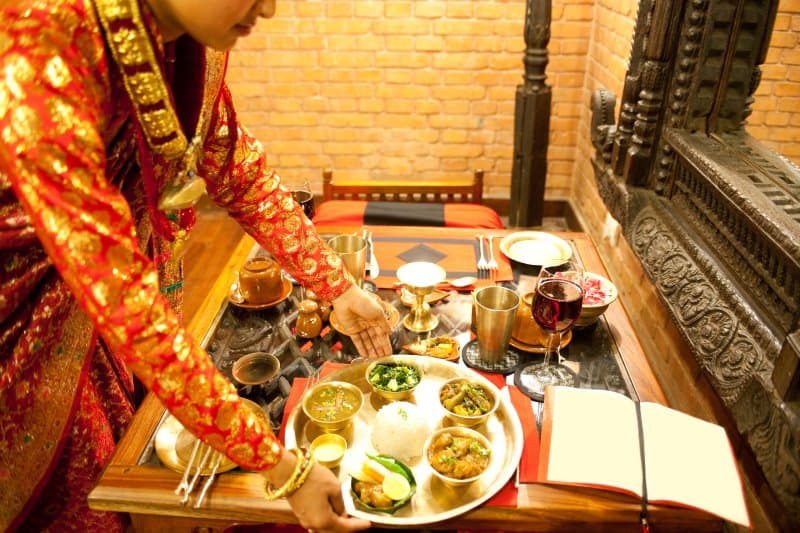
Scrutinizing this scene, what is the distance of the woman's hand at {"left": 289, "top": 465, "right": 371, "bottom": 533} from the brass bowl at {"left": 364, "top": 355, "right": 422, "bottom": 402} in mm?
278

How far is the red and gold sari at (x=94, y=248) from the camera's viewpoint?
0.71m

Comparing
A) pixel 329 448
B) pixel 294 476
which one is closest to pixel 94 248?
pixel 294 476

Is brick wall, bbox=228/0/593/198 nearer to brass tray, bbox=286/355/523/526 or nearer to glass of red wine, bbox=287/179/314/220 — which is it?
glass of red wine, bbox=287/179/314/220

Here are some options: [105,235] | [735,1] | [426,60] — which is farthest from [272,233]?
[426,60]

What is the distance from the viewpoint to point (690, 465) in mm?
1028

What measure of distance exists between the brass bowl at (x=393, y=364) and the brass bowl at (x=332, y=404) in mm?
43

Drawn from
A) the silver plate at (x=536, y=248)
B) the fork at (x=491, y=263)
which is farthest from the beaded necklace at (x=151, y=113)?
the silver plate at (x=536, y=248)

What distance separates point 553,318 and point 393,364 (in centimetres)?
35

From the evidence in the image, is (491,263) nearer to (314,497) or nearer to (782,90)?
(314,497)

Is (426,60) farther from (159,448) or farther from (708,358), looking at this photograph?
(159,448)

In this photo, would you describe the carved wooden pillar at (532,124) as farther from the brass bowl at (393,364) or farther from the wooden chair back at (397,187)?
the brass bowl at (393,364)

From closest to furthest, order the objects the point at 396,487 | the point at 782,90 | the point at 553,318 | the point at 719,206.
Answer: the point at 396,487, the point at 553,318, the point at 719,206, the point at 782,90

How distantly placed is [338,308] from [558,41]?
3013mm

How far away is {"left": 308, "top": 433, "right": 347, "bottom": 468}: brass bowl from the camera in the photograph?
1047 millimetres
